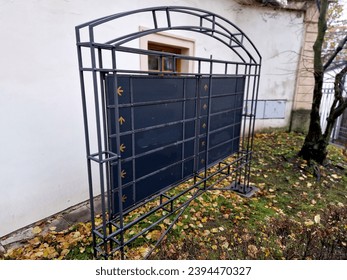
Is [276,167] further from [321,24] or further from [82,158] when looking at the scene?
[82,158]

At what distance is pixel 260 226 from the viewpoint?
9.59 ft

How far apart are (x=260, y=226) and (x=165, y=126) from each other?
1.90 metres

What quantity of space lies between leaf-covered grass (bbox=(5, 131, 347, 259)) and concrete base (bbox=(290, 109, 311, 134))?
2.39 metres

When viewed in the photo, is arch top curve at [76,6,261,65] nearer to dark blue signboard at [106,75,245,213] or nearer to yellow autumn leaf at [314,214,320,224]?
dark blue signboard at [106,75,245,213]

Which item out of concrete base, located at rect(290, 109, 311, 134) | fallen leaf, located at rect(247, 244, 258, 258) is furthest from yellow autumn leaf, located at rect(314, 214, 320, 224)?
concrete base, located at rect(290, 109, 311, 134)

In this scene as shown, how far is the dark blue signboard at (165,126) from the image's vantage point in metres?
1.81

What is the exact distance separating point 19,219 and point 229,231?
2.60 meters

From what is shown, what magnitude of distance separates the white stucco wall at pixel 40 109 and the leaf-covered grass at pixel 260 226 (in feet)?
1.69

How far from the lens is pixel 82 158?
→ 3182 mm

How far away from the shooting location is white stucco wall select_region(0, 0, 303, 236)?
2.38 m

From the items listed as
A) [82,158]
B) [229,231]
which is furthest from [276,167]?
[82,158]

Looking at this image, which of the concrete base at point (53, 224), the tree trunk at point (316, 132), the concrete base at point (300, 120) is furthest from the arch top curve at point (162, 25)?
the concrete base at point (300, 120)

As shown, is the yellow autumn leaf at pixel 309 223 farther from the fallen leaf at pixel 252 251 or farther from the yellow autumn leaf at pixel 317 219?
the fallen leaf at pixel 252 251

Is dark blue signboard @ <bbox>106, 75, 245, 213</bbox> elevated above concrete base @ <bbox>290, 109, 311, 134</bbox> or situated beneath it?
elevated above
